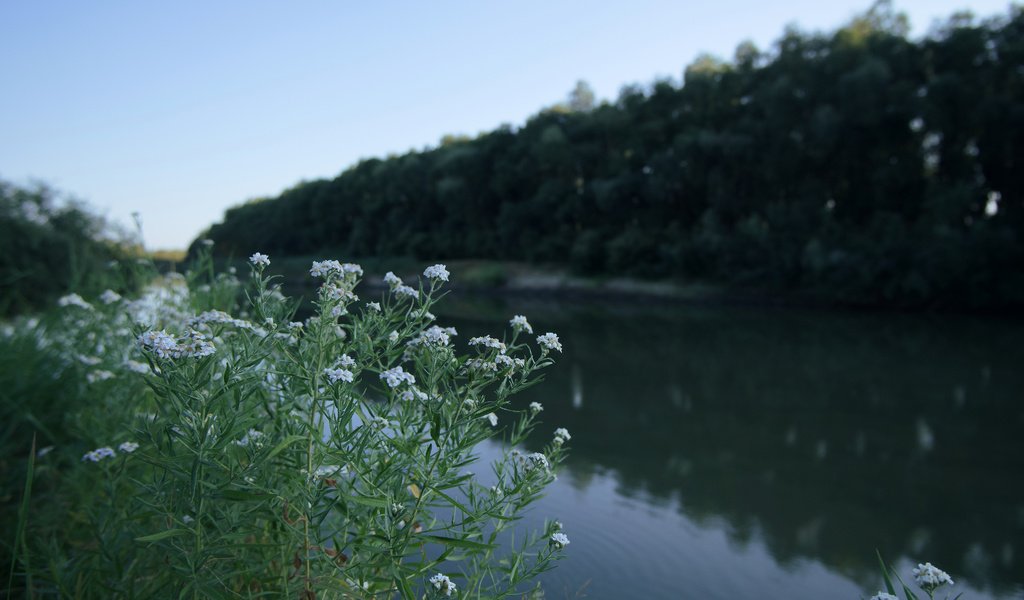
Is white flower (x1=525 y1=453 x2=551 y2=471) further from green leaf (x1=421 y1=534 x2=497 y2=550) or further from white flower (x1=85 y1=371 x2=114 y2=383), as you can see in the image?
white flower (x1=85 y1=371 x2=114 y2=383)

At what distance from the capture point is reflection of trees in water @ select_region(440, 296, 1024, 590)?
5141 millimetres

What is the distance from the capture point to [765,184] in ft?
93.2

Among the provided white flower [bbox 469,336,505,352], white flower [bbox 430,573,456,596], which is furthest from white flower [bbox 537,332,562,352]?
white flower [bbox 430,573,456,596]

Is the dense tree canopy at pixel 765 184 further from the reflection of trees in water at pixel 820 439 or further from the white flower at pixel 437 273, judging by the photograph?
the white flower at pixel 437 273

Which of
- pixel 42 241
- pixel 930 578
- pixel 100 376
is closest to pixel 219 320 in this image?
pixel 930 578

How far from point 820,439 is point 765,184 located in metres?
22.8

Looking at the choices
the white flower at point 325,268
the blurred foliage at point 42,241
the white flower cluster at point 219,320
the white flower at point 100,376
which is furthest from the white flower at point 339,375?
the blurred foliage at point 42,241

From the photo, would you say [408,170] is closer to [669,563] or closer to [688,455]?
[688,455]

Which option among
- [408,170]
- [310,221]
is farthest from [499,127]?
[310,221]

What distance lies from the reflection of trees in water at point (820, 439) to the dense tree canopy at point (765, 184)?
814cm

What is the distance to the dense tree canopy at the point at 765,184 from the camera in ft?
71.6

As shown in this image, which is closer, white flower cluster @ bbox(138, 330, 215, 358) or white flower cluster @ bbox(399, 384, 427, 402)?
white flower cluster @ bbox(138, 330, 215, 358)

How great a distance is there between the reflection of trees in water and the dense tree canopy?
8136mm

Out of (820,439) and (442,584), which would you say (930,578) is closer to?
(442,584)
